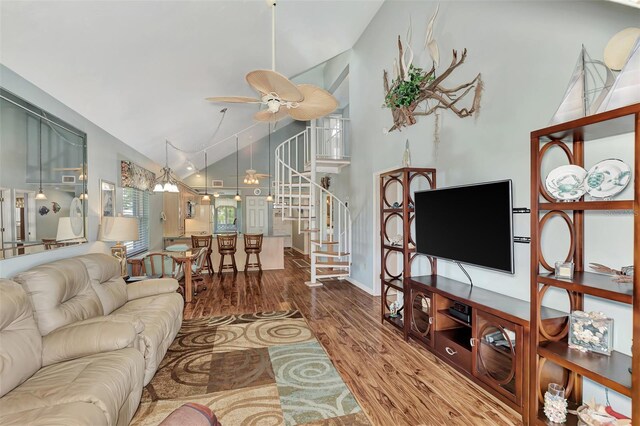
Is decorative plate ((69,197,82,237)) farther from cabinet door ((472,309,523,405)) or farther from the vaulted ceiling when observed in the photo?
cabinet door ((472,309,523,405))

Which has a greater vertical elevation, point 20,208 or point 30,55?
point 30,55

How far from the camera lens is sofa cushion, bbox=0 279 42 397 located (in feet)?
5.27

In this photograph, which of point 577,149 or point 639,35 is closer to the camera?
point 639,35

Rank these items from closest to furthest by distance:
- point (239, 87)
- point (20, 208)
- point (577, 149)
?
point (577, 149)
point (20, 208)
point (239, 87)

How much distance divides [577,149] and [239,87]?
180 inches

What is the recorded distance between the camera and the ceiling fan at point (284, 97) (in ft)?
7.28

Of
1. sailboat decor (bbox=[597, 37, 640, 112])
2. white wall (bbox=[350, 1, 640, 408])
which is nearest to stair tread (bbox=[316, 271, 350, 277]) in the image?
white wall (bbox=[350, 1, 640, 408])

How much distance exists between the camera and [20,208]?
2.29 metres

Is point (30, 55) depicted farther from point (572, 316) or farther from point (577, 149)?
point (572, 316)

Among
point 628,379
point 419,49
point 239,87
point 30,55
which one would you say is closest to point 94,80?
point 30,55

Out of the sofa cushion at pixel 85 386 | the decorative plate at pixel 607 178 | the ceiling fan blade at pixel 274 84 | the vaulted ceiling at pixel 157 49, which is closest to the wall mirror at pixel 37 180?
the vaulted ceiling at pixel 157 49

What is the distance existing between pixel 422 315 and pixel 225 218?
9835 mm

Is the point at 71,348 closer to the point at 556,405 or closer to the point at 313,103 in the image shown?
the point at 313,103

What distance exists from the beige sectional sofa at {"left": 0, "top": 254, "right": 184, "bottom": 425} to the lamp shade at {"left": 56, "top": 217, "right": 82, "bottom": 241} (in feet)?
1.11
